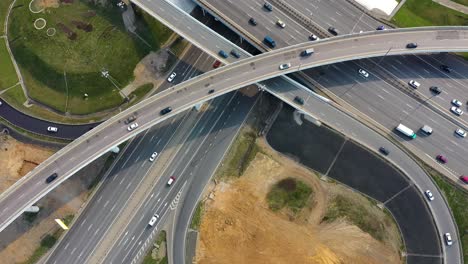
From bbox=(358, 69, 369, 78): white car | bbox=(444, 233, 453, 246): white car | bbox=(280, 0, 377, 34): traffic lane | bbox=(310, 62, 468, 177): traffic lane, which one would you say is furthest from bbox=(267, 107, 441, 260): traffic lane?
bbox=(280, 0, 377, 34): traffic lane

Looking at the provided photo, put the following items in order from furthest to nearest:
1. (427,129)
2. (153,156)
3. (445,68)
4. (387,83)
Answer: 1. (445,68)
2. (387,83)
3. (153,156)
4. (427,129)

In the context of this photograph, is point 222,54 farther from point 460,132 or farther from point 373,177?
point 460,132

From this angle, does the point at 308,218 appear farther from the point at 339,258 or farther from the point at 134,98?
the point at 134,98

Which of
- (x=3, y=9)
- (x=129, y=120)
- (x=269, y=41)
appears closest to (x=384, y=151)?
(x=269, y=41)

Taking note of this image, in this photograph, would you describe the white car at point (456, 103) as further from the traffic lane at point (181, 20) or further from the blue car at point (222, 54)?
the blue car at point (222, 54)

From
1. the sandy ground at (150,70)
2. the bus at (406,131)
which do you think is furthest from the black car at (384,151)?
the sandy ground at (150,70)
